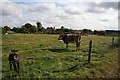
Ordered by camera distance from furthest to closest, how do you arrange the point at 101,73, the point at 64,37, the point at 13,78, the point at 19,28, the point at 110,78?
1. the point at 19,28
2. the point at 64,37
3. the point at 101,73
4. the point at 110,78
5. the point at 13,78

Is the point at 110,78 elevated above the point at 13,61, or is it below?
below

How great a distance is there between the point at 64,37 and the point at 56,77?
58.4 feet

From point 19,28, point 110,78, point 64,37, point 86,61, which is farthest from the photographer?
point 19,28

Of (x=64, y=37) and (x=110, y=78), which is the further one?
(x=64, y=37)

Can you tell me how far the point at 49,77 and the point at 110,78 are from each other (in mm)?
3674

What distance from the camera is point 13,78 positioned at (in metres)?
11.7

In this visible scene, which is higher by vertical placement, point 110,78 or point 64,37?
point 64,37

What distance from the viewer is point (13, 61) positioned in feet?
42.7

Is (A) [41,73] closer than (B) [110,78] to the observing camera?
Yes

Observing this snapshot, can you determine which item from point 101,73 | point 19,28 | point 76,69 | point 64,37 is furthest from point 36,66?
point 19,28

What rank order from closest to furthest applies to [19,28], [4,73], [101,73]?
1. [4,73]
2. [101,73]
3. [19,28]

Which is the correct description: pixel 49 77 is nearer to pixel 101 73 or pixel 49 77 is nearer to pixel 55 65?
pixel 55 65

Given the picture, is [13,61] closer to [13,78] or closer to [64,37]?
[13,78]

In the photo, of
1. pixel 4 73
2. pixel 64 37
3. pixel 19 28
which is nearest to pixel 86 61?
pixel 4 73
